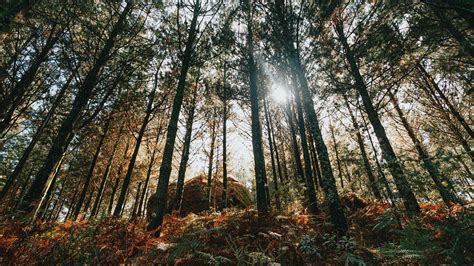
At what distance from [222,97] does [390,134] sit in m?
14.9

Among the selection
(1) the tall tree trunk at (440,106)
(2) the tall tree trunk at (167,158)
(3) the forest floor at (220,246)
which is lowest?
(3) the forest floor at (220,246)

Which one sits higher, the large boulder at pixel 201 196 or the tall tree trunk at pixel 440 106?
the tall tree trunk at pixel 440 106

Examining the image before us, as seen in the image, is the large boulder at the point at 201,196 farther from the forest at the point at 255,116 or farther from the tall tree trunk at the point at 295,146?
the tall tree trunk at the point at 295,146

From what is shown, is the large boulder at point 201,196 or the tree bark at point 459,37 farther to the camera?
the large boulder at point 201,196

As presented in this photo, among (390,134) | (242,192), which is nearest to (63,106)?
(242,192)

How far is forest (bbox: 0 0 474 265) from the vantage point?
3621 mm

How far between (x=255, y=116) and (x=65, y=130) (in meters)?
6.52

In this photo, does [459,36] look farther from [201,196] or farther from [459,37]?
[201,196]

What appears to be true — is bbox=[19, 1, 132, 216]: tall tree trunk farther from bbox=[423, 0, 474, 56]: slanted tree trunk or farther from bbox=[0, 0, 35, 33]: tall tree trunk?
bbox=[423, 0, 474, 56]: slanted tree trunk

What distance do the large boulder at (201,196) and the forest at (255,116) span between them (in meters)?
0.20

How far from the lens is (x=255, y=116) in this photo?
30.4 feet

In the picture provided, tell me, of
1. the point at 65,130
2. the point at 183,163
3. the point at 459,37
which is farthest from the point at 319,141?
Result: the point at 65,130

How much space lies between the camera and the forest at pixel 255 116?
3.62 meters

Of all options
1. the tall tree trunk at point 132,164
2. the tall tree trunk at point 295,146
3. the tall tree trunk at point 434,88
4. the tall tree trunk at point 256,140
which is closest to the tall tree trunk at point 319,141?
the tall tree trunk at point 256,140
